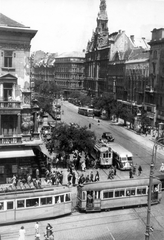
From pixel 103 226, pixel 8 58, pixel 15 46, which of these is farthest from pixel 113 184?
pixel 15 46

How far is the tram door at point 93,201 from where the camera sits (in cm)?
2120

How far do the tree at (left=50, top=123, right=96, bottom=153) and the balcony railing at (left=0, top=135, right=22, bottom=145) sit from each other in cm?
573

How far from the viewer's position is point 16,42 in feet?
86.5

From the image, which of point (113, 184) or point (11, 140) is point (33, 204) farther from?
point (11, 140)

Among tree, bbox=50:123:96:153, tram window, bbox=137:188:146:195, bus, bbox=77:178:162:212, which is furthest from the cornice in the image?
tram window, bbox=137:188:146:195

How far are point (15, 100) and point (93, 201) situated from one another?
10.8 m

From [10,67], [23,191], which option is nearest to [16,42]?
[10,67]

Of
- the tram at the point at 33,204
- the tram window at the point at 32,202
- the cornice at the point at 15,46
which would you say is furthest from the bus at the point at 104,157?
the tram window at the point at 32,202

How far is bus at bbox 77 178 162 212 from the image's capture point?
69.6 feet

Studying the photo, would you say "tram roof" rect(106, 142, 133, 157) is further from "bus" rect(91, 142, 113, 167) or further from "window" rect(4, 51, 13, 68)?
"window" rect(4, 51, 13, 68)

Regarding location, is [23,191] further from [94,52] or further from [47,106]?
[94,52]

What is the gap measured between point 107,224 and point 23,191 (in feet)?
17.8

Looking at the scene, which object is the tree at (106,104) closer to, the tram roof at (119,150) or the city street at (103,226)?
the tram roof at (119,150)

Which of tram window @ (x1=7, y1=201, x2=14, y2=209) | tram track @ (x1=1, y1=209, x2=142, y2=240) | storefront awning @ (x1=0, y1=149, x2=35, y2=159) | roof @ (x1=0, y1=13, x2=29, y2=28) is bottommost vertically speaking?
tram track @ (x1=1, y1=209, x2=142, y2=240)
